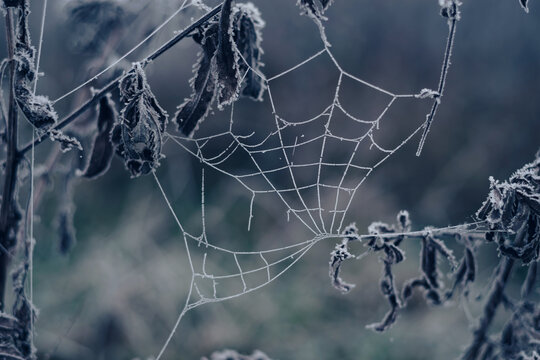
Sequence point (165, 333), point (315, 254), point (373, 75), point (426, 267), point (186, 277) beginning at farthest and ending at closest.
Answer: point (373, 75) < point (315, 254) < point (186, 277) < point (165, 333) < point (426, 267)

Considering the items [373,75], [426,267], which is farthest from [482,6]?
[426,267]

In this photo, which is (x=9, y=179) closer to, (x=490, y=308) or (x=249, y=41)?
(x=249, y=41)

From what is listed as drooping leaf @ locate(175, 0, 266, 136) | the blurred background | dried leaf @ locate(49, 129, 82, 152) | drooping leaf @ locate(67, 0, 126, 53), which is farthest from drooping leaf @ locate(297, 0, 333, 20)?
drooping leaf @ locate(67, 0, 126, 53)

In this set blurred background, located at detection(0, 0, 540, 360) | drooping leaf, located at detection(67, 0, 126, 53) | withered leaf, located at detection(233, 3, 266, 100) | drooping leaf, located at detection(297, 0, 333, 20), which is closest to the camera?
drooping leaf, located at detection(297, 0, 333, 20)

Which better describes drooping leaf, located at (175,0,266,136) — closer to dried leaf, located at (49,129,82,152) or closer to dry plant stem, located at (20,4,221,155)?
dry plant stem, located at (20,4,221,155)

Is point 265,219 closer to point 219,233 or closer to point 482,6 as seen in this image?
point 219,233

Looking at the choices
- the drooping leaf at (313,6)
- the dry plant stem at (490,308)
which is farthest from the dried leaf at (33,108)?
the dry plant stem at (490,308)
